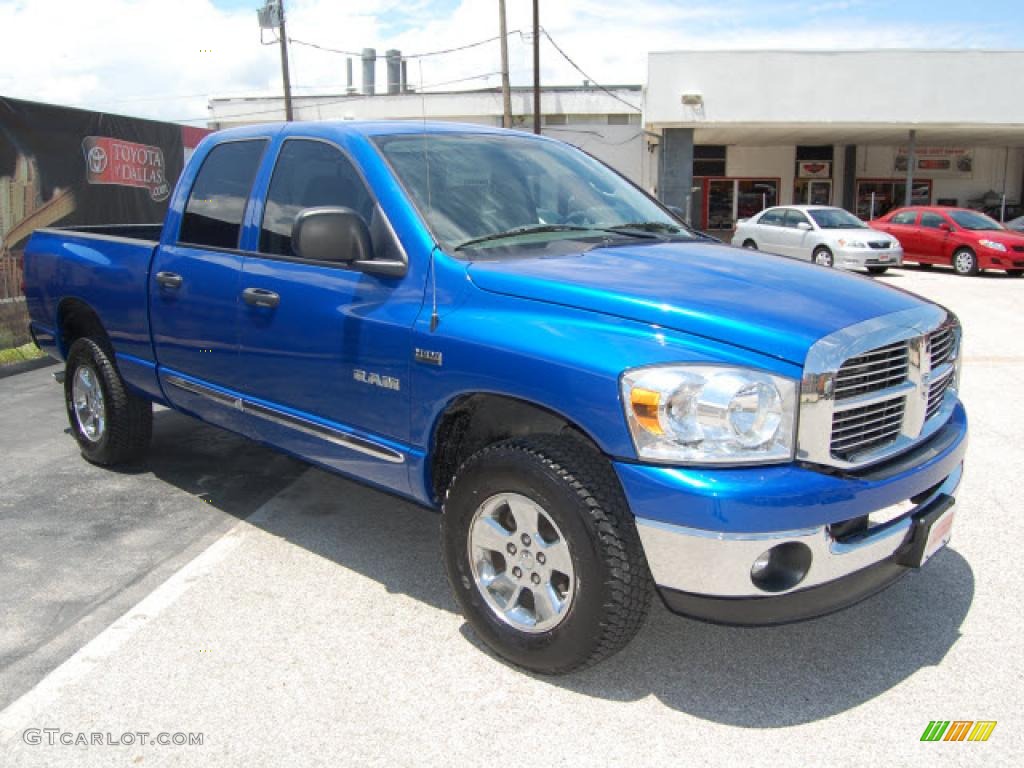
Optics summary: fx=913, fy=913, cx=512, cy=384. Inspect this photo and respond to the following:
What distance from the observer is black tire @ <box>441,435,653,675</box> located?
2.87m

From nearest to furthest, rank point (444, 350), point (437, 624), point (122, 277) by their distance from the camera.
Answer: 1. point (444, 350)
2. point (437, 624)
3. point (122, 277)

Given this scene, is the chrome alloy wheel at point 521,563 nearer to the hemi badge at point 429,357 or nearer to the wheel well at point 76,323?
the hemi badge at point 429,357

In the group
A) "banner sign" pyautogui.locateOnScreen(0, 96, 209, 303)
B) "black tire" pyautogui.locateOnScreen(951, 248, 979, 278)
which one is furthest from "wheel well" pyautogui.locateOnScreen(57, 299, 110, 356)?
"black tire" pyautogui.locateOnScreen(951, 248, 979, 278)

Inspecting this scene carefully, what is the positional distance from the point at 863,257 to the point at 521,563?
17.9m

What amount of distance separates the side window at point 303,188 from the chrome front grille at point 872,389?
6.52ft

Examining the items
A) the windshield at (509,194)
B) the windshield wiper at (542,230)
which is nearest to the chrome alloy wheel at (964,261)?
the windshield at (509,194)

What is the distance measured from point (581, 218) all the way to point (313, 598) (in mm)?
2024

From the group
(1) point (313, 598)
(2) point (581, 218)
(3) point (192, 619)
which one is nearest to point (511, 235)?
(2) point (581, 218)

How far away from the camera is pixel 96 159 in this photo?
11906 mm

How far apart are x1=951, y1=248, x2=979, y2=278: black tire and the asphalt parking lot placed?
16.7 meters

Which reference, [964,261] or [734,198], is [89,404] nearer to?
[964,261]

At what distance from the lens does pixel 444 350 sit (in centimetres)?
329

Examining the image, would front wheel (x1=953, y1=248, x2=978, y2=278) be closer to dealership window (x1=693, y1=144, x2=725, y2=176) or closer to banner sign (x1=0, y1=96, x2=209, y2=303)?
banner sign (x1=0, y1=96, x2=209, y2=303)

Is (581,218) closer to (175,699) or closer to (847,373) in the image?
(847,373)
